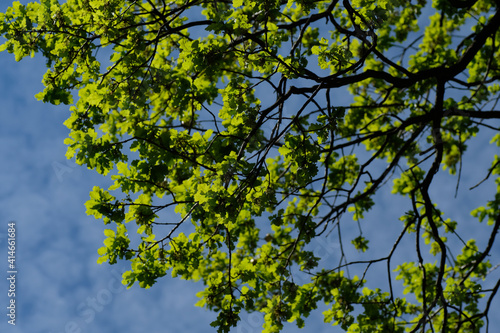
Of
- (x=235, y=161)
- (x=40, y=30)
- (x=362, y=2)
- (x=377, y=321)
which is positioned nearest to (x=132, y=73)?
(x=40, y=30)

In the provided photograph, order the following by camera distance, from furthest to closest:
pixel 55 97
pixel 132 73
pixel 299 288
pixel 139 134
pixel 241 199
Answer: pixel 299 288, pixel 55 97, pixel 132 73, pixel 241 199, pixel 139 134

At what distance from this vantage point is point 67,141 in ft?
14.8

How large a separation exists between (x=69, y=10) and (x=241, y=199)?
10.9 feet

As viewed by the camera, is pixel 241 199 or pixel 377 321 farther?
pixel 377 321

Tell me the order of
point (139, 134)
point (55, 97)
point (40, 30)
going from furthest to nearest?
point (55, 97) → point (40, 30) → point (139, 134)

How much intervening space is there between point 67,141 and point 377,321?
449 cm

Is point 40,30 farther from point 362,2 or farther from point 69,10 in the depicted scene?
point 362,2

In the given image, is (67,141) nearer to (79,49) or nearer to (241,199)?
(79,49)

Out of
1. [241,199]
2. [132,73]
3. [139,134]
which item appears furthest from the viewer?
[132,73]

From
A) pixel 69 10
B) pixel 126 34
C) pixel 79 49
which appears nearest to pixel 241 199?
pixel 126 34

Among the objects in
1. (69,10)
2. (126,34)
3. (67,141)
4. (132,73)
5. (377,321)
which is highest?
(69,10)

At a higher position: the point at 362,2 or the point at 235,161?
the point at 362,2

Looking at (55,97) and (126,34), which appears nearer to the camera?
(126,34)

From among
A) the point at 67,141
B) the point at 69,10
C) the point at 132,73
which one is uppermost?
the point at 69,10
